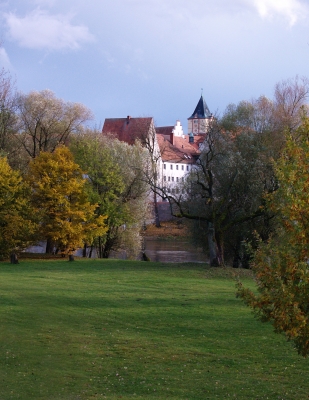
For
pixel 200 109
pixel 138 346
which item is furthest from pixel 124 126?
pixel 200 109

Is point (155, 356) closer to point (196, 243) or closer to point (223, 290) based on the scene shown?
point (223, 290)

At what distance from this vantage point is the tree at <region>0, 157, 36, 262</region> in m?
32.5

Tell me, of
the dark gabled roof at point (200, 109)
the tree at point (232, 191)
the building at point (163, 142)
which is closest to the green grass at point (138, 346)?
the tree at point (232, 191)

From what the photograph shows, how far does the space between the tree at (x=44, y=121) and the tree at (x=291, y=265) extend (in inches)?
1545

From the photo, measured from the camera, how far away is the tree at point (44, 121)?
4759 centimetres

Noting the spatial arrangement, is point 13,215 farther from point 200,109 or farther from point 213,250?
point 200,109

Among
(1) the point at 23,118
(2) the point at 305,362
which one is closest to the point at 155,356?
(2) the point at 305,362

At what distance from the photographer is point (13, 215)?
1298 inches

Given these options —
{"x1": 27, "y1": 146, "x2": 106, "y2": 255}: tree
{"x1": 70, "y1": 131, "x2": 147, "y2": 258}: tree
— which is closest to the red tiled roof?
{"x1": 70, "y1": 131, "x2": 147, "y2": 258}: tree

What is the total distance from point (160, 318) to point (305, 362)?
4.94 meters

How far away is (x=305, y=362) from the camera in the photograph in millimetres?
11891

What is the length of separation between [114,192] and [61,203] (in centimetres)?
794

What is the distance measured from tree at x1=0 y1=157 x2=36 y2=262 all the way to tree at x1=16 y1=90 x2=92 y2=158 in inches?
505

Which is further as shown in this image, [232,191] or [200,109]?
[200,109]
